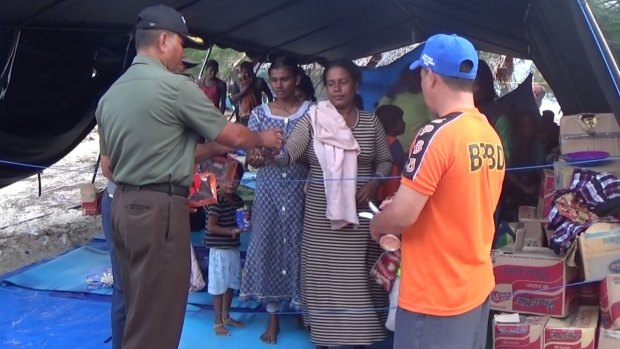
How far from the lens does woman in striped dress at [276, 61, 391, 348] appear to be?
3.20 metres

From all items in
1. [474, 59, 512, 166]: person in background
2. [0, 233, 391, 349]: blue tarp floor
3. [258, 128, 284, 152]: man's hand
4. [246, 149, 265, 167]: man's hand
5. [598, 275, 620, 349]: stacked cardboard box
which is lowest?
[0, 233, 391, 349]: blue tarp floor

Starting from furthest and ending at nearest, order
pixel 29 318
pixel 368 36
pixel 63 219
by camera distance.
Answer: pixel 368 36
pixel 63 219
pixel 29 318

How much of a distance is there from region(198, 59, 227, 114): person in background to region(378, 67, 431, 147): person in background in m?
1.75

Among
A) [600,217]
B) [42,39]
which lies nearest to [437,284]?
[600,217]

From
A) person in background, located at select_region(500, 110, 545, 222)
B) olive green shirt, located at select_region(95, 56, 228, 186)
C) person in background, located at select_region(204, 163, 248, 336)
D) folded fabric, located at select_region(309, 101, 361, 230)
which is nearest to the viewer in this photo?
olive green shirt, located at select_region(95, 56, 228, 186)

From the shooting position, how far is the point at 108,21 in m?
4.57

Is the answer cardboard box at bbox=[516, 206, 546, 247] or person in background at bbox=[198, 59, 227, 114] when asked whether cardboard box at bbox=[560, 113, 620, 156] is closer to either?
cardboard box at bbox=[516, 206, 546, 247]

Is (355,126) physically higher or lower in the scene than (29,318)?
higher

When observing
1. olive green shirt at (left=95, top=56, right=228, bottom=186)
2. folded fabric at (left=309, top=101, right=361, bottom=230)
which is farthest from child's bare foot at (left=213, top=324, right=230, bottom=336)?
olive green shirt at (left=95, top=56, right=228, bottom=186)

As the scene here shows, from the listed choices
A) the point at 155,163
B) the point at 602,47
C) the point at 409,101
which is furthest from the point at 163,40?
the point at 409,101

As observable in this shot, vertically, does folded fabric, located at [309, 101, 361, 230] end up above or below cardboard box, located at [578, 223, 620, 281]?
above

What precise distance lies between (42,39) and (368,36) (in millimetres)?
4217

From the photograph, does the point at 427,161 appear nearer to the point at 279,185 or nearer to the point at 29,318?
the point at 279,185

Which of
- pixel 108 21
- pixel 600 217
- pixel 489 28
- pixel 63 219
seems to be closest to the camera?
pixel 600 217
